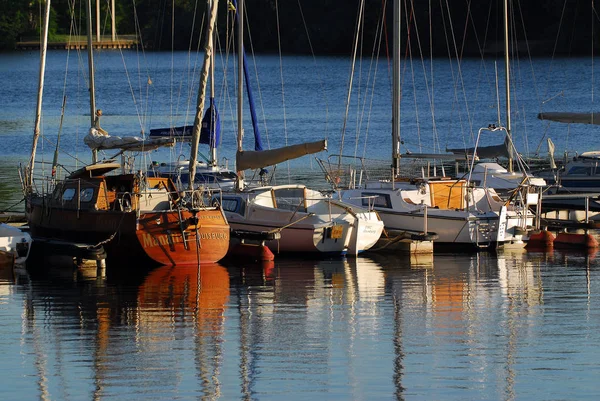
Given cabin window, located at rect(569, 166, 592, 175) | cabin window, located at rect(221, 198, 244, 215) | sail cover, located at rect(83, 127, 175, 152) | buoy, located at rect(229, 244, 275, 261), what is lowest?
buoy, located at rect(229, 244, 275, 261)

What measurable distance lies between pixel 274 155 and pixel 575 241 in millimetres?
7854

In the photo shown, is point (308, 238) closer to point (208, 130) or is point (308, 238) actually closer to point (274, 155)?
point (274, 155)

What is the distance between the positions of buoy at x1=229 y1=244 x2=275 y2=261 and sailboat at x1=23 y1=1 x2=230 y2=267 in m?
1.24

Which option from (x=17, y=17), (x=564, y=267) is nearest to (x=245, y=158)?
(x=564, y=267)

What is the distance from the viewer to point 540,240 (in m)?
34.1

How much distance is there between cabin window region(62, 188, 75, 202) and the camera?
3105 cm

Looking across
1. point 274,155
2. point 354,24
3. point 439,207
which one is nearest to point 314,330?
point 274,155

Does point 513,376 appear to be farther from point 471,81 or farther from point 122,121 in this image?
point 471,81

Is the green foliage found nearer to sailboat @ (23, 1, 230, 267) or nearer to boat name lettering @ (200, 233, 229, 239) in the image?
sailboat @ (23, 1, 230, 267)

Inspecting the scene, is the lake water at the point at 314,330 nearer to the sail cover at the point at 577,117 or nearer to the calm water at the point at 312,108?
the sail cover at the point at 577,117

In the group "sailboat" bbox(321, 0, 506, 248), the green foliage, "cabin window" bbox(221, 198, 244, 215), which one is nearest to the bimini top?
"cabin window" bbox(221, 198, 244, 215)

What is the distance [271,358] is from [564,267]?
39.7ft

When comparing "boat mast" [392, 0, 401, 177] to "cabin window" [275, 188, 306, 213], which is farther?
"boat mast" [392, 0, 401, 177]

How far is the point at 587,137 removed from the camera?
66.7 m
